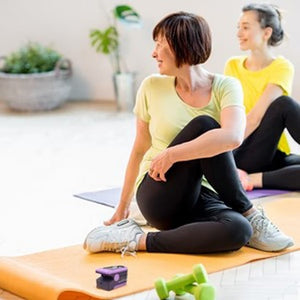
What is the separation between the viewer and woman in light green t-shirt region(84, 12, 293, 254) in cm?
251

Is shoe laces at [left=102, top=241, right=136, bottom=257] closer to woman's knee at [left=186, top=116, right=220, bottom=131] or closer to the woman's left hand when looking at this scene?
the woman's left hand

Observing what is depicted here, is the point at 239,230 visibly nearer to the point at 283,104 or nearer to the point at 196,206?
the point at 196,206

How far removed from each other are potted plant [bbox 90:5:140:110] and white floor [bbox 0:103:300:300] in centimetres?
13

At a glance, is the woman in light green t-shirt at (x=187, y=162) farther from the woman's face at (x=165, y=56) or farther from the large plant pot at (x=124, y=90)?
the large plant pot at (x=124, y=90)

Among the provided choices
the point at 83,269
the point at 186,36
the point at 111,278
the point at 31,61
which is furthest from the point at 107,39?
the point at 111,278

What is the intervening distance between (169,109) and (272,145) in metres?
1.01

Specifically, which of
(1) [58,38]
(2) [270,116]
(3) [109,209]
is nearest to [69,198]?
(3) [109,209]

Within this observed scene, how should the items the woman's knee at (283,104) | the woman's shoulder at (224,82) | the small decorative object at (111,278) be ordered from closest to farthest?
the small decorative object at (111,278) < the woman's shoulder at (224,82) < the woman's knee at (283,104)

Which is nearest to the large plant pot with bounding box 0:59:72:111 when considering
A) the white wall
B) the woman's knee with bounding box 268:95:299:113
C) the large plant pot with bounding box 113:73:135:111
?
the white wall

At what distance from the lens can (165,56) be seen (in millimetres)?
2605

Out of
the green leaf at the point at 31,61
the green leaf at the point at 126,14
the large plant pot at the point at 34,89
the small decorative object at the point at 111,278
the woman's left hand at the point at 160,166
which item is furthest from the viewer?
the green leaf at the point at 31,61

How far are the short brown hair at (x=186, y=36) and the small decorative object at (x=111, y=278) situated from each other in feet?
2.29

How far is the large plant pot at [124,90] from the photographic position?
18.7 ft

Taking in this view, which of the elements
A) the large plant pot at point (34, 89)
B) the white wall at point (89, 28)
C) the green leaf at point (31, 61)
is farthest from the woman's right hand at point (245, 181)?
the green leaf at point (31, 61)
